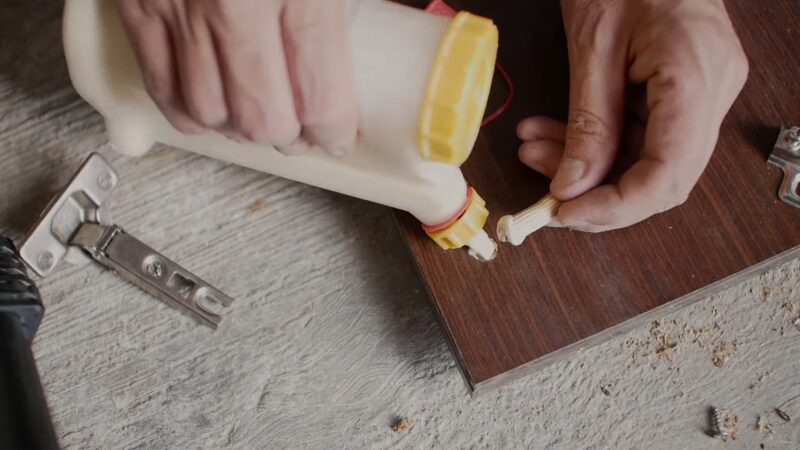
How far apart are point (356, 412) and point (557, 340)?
0.19 meters

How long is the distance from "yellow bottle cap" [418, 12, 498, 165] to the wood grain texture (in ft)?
0.50

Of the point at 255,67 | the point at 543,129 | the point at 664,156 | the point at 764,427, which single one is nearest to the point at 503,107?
the point at 543,129

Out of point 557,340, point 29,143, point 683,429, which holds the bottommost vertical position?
point 683,429

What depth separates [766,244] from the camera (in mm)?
603

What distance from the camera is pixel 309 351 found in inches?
26.4

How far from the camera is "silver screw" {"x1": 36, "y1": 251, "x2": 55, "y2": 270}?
2.08ft

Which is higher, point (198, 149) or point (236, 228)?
point (198, 149)

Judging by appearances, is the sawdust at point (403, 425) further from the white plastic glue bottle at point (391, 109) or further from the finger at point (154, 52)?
the finger at point (154, 52)

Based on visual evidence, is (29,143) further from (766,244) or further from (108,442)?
(766,244)

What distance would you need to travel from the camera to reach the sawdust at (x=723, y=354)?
68cm

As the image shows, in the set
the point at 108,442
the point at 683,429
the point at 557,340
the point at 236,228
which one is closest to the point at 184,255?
the point at 236,228

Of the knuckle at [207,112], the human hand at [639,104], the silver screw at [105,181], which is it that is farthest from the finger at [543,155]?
the silver screw at [105,181]

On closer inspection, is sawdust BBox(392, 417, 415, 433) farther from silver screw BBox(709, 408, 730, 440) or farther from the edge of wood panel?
silver screw BBox(709, 408, 730, 440)

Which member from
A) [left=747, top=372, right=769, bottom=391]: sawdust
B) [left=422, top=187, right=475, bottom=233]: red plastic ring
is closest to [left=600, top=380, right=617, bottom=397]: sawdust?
[left=747, top=372, right=769, bottom=391]: sawdust
